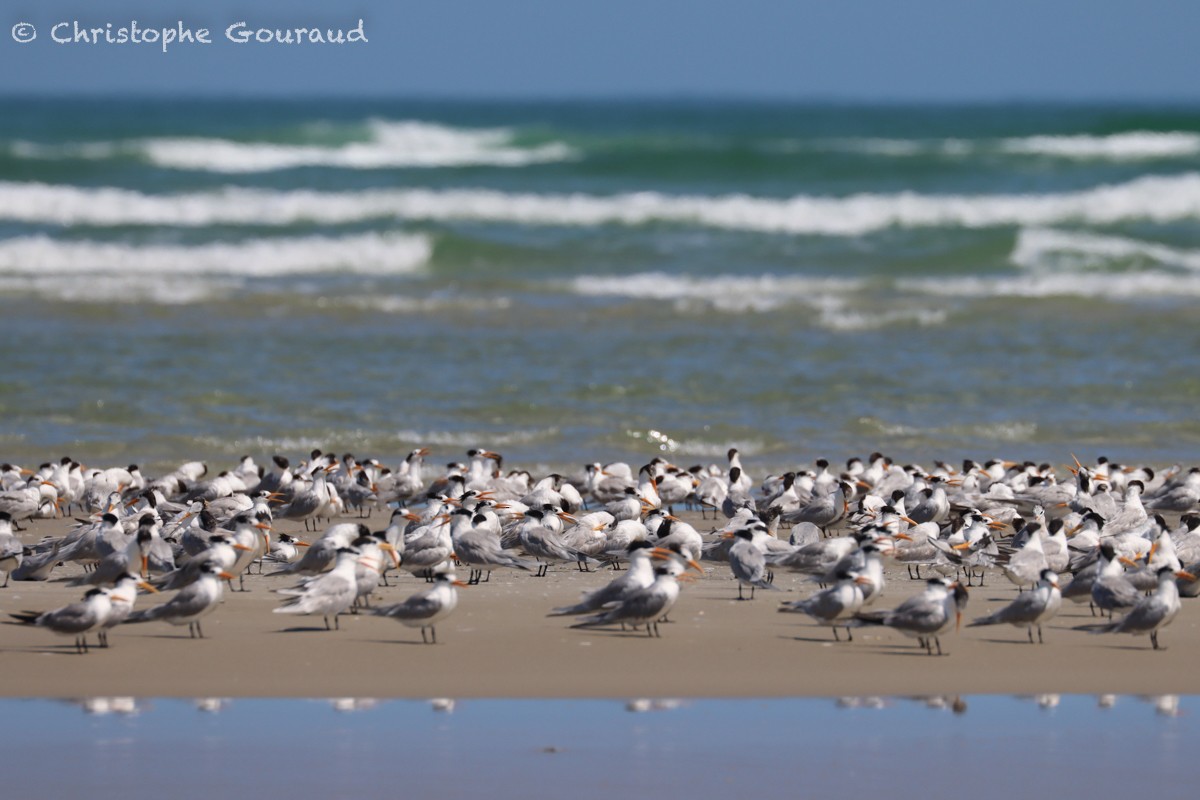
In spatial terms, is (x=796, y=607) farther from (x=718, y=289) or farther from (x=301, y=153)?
(x=301, y=153)

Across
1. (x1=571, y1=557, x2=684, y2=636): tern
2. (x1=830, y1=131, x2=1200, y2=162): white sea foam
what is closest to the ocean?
(x1=830, y1=131, x2=1200, y2=162): white sea foam

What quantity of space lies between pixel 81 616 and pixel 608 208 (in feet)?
93.0

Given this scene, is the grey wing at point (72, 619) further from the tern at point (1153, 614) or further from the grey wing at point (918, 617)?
the tern at point (1153, 614)

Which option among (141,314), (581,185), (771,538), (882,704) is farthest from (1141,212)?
(882,704)

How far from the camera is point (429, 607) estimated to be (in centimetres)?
952

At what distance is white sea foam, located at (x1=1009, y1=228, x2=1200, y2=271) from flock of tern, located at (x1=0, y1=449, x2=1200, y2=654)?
15474 millimetres

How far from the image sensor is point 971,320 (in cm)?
2378

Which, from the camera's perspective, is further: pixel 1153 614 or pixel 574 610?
pixel 574 610

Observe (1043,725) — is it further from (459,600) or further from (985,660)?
(459,600)

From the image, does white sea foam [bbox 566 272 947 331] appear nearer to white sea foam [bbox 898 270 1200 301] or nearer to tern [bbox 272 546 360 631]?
white sea foam [bbox 898 270 1200 301]

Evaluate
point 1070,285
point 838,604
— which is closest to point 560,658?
point 838,604

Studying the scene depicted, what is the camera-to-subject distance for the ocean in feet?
57.1

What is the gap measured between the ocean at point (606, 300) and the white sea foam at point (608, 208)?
0.13 metres

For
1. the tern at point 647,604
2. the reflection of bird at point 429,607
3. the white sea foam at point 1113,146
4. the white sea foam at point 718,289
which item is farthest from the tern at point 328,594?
the white sea foam at point 1113,146
